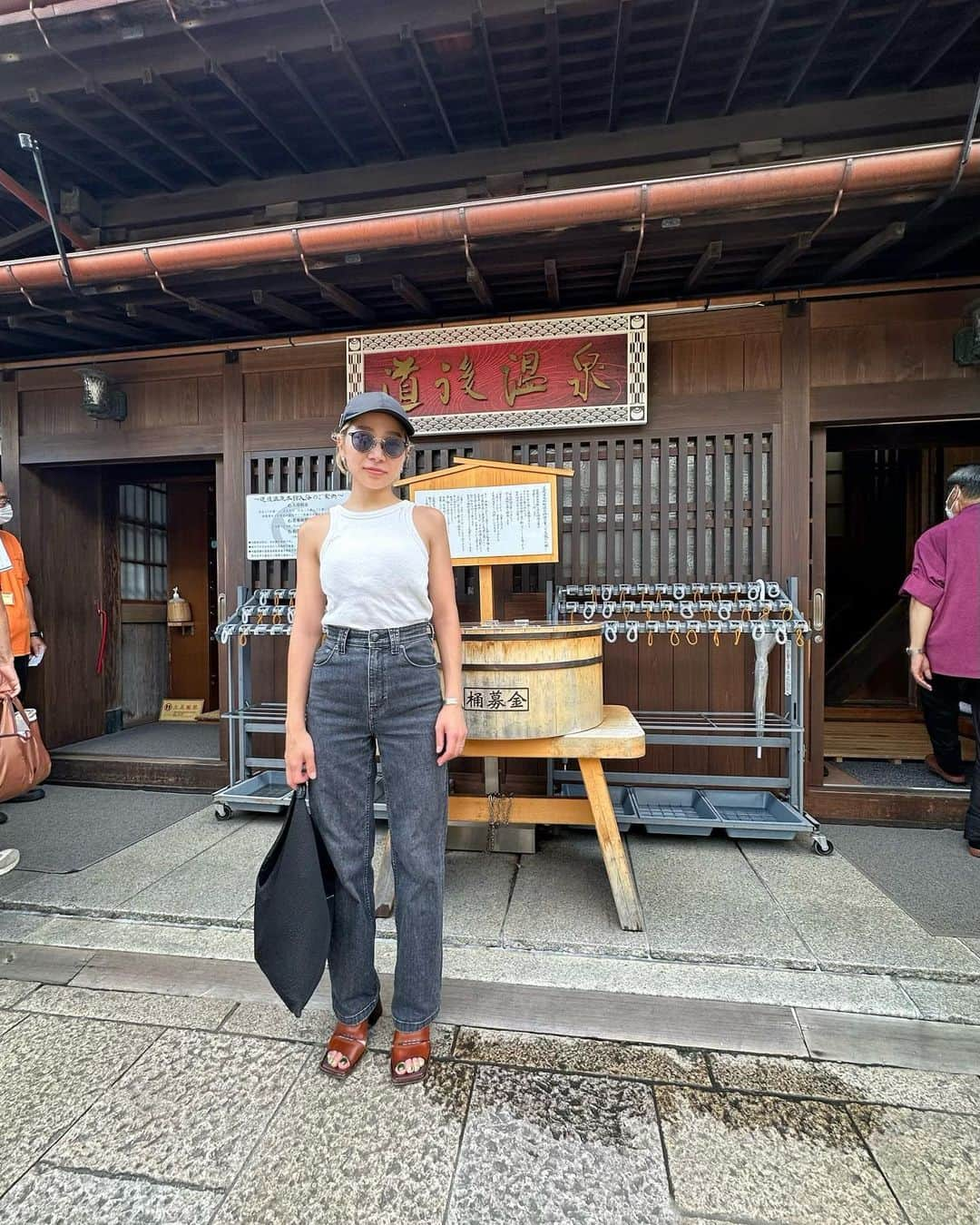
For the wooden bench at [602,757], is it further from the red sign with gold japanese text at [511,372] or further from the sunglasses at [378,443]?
the red sign with gold japanese text at [511,372]

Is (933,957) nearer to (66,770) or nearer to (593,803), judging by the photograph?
(593,803)

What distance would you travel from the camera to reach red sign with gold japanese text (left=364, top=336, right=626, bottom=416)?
3.97 metres

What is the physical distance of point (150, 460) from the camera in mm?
4785

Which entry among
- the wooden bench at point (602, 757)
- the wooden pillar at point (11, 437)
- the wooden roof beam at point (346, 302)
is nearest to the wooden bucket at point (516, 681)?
the wooden bench at point (602, 757)

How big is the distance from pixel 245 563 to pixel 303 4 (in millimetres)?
3249

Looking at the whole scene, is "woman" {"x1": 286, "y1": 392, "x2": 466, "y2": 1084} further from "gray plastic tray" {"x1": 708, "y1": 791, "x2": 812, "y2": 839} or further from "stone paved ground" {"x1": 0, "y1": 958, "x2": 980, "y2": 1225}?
"gray plastic tray" {"x1": 708, "y1": 791, "x2": 812, "y2": 839}

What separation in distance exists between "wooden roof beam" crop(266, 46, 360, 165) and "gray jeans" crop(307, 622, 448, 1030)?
121 inches

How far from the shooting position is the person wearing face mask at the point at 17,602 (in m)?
4.28

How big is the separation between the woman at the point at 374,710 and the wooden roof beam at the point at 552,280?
214 cm

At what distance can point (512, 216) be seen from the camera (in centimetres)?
293

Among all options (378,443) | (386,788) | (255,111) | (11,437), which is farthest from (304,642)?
(11,437)

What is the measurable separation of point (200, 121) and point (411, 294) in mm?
1465

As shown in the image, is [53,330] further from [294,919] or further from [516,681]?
[294,919]

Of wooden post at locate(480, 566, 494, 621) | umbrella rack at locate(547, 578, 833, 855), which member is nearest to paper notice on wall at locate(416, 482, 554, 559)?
wooden post at locate(480, 566, 494, 621)
